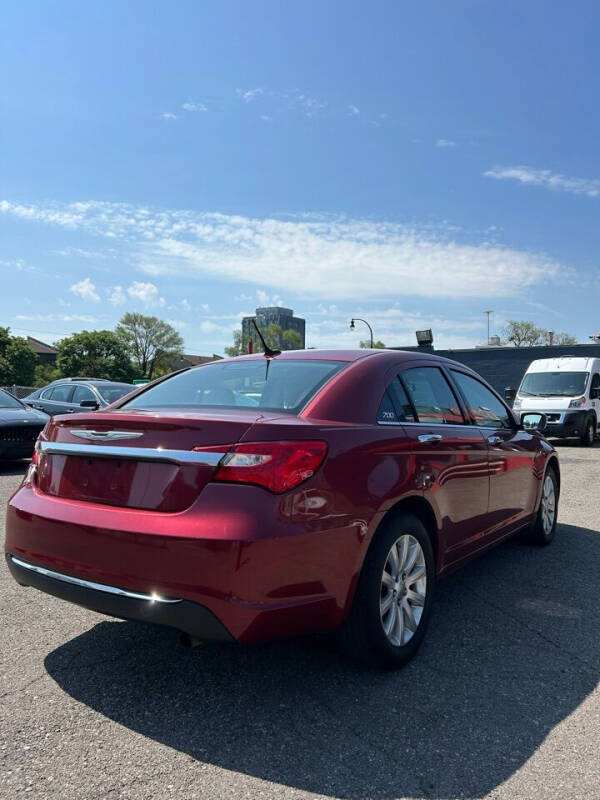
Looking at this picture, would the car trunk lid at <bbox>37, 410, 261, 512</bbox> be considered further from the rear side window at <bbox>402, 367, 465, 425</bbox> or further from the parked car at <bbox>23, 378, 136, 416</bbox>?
the parked car at <bbox>23, 378, 136, 416</bbox>

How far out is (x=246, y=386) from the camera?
352 cm

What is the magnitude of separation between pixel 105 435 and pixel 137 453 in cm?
23

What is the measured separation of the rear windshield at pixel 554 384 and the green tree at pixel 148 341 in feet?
251

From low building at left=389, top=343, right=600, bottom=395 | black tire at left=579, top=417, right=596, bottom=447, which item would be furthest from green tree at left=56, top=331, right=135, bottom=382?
black tire at left=579, top=417, right=596, bottom=447

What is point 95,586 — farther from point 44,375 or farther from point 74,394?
point 44,375

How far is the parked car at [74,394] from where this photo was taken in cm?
1275

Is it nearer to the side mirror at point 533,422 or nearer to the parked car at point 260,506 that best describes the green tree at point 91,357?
the side mirror at point 533,422

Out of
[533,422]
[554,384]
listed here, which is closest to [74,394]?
[533,422]

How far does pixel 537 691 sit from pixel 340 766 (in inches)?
44.4

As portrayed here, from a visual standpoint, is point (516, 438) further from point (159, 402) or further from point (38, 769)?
point (38, 769)

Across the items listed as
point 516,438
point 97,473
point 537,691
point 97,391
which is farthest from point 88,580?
point 97,391

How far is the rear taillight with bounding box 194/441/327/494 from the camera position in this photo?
8.47ft

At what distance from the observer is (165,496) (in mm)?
2658

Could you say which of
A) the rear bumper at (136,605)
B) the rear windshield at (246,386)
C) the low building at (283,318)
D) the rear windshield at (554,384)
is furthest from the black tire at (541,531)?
the low building at (283,318)
